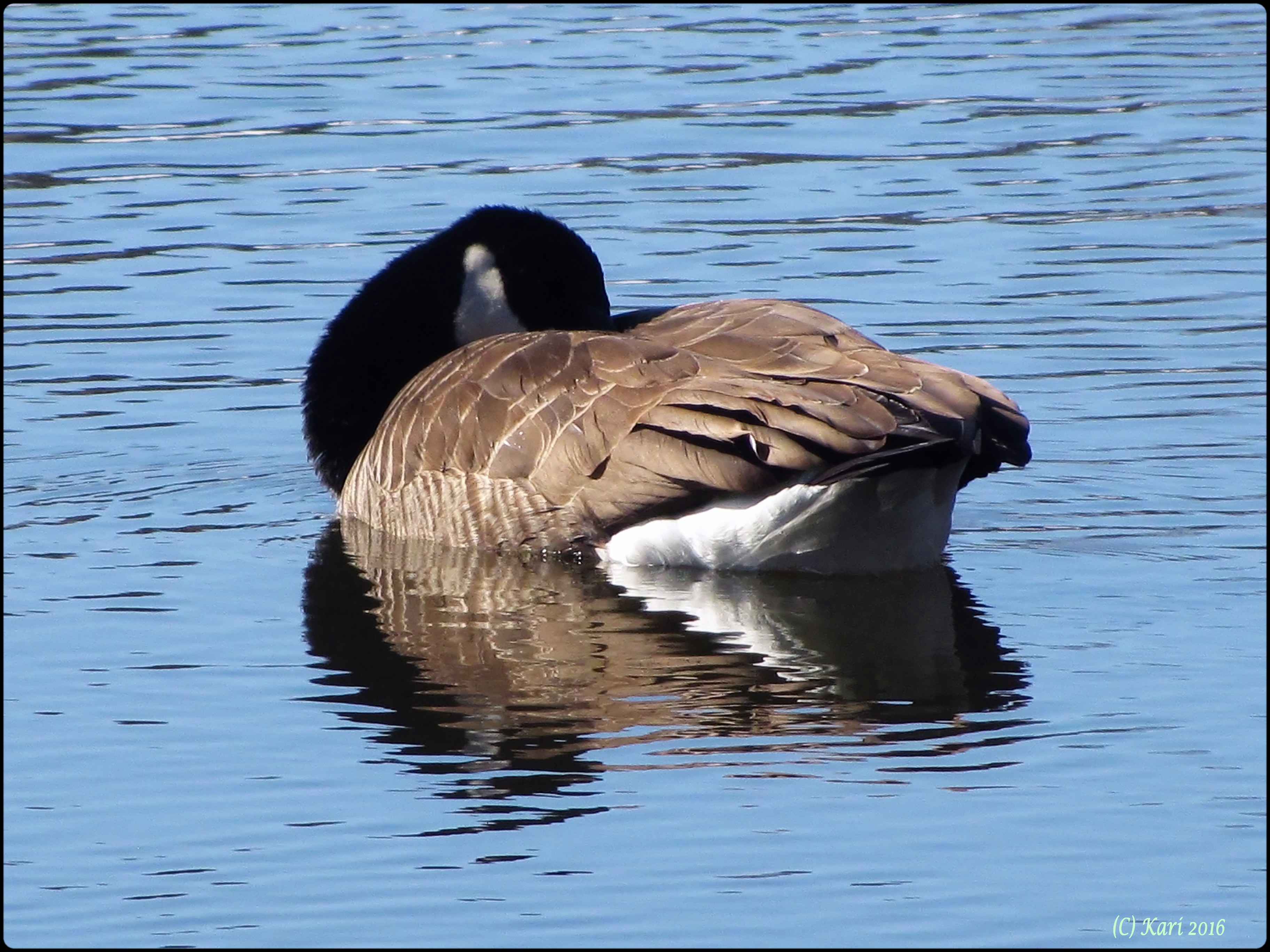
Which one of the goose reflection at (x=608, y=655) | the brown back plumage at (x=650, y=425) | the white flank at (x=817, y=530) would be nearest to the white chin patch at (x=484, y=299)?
the brown back plumage at (x=650, y=425)

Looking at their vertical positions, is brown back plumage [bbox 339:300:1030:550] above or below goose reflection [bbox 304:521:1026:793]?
above

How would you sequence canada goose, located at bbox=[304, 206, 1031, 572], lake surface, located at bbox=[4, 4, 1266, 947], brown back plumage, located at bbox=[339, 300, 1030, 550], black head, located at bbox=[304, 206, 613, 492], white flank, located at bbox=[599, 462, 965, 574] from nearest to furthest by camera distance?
1. lake surface, located at bbox=[4, 4, 1266, 947]
2. brown back plumage, located at bbox=[339, 300, 1030, 550]
3. canada goose, located at bbox=[304, 206, 1031, 572]
4. white flank, located at bbox=[599, 462, 965, 574]
5. black head, located at bbox=[304, 206, 613, 492]

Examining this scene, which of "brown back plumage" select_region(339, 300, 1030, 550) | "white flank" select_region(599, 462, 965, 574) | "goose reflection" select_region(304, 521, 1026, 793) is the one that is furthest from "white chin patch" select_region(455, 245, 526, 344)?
"white flank" select_region(599, 462, 965, 574)

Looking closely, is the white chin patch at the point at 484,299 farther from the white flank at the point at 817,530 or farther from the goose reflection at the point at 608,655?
the white flank at the point at 817,530

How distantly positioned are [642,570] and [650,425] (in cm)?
74

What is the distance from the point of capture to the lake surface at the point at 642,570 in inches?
246

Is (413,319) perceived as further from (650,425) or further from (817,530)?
(817,530)

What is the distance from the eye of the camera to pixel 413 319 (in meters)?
10.6

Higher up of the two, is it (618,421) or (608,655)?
(618,421)

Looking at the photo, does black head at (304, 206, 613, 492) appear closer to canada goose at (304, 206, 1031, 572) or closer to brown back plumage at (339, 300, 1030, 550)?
canada goose at (304, 206, 1031, 572)

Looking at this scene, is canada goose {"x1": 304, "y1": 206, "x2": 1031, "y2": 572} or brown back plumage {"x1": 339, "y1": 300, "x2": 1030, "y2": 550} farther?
canada goose {"x1": 304, "y1": 206, "x2": 1031, "y2": 572}

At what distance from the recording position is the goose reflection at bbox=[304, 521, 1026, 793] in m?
7.24

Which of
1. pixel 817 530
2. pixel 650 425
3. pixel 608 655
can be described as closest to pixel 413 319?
pixel 650 425

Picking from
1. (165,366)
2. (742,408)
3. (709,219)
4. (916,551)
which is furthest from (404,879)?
(709,219)
